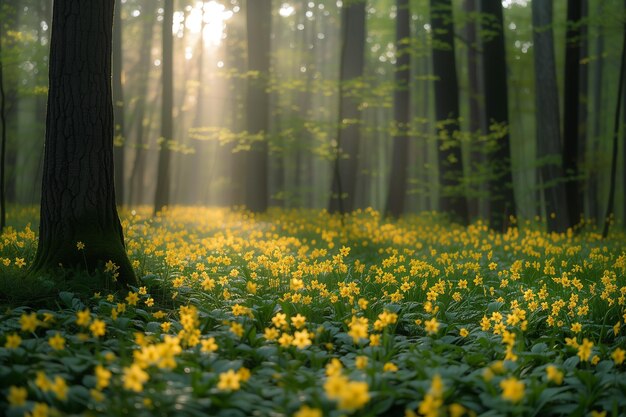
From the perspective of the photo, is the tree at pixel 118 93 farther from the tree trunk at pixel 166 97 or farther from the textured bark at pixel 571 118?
the textured bark at pixel 571 118

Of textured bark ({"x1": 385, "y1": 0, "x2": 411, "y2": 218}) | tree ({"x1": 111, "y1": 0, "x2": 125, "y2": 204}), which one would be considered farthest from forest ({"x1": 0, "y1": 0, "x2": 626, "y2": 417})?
textured bark ({"x1": 385, "y1": 0, "x2": 411, "y2": 218})

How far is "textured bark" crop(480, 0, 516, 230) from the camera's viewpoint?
40.8 ft

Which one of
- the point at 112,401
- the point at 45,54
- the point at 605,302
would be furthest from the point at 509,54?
the point at 112,401

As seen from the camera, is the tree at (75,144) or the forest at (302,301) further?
the tree at (75,144)

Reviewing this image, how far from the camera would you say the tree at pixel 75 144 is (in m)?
5.15

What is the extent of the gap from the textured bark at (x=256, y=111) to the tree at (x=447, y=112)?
4.73m

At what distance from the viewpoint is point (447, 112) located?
14.0 meters

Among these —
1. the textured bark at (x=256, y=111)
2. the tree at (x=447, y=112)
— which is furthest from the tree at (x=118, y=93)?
the tree at (x=447, y=112)

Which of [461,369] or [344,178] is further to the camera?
[344,178]

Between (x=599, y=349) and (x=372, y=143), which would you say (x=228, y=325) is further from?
A: (x=372, y=143)

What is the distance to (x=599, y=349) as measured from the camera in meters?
3.90

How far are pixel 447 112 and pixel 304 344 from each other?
38.5 feet

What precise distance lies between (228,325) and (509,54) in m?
19.5

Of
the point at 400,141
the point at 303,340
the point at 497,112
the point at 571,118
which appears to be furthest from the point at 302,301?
the point at 400,141
